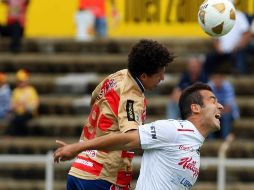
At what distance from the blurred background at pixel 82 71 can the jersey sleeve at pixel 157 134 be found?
618 centimetres

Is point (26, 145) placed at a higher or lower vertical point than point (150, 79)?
lower

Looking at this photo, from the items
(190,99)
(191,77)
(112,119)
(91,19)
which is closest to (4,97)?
(91,19)

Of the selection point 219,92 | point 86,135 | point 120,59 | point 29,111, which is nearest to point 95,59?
point 120,59

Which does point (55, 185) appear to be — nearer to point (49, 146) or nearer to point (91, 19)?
point (49, 146)

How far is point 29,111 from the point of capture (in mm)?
16484

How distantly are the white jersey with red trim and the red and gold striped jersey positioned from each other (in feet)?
1.13

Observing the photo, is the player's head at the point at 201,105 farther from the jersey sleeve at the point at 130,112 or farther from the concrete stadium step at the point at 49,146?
the concrete stadium step at the point at 49,146

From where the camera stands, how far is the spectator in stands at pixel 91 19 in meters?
17.9

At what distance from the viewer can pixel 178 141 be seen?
7520 millimetres

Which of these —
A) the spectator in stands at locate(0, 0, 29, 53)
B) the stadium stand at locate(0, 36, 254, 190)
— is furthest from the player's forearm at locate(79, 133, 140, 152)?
the spectator in stands at locate(0, 0, 29, 53)

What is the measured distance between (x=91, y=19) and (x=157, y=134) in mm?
10766

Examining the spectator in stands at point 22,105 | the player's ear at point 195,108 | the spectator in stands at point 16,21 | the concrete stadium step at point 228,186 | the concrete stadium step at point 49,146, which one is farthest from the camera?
the spectator in stands at point 16,21

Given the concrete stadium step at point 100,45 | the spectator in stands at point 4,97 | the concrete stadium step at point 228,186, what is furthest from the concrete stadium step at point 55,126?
the concrete stadium step at point 228,186

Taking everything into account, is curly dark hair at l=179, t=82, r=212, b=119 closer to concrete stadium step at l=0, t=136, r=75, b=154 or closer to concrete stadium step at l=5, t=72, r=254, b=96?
concrete stadium step at l=0, t=136, r=75, b=154
